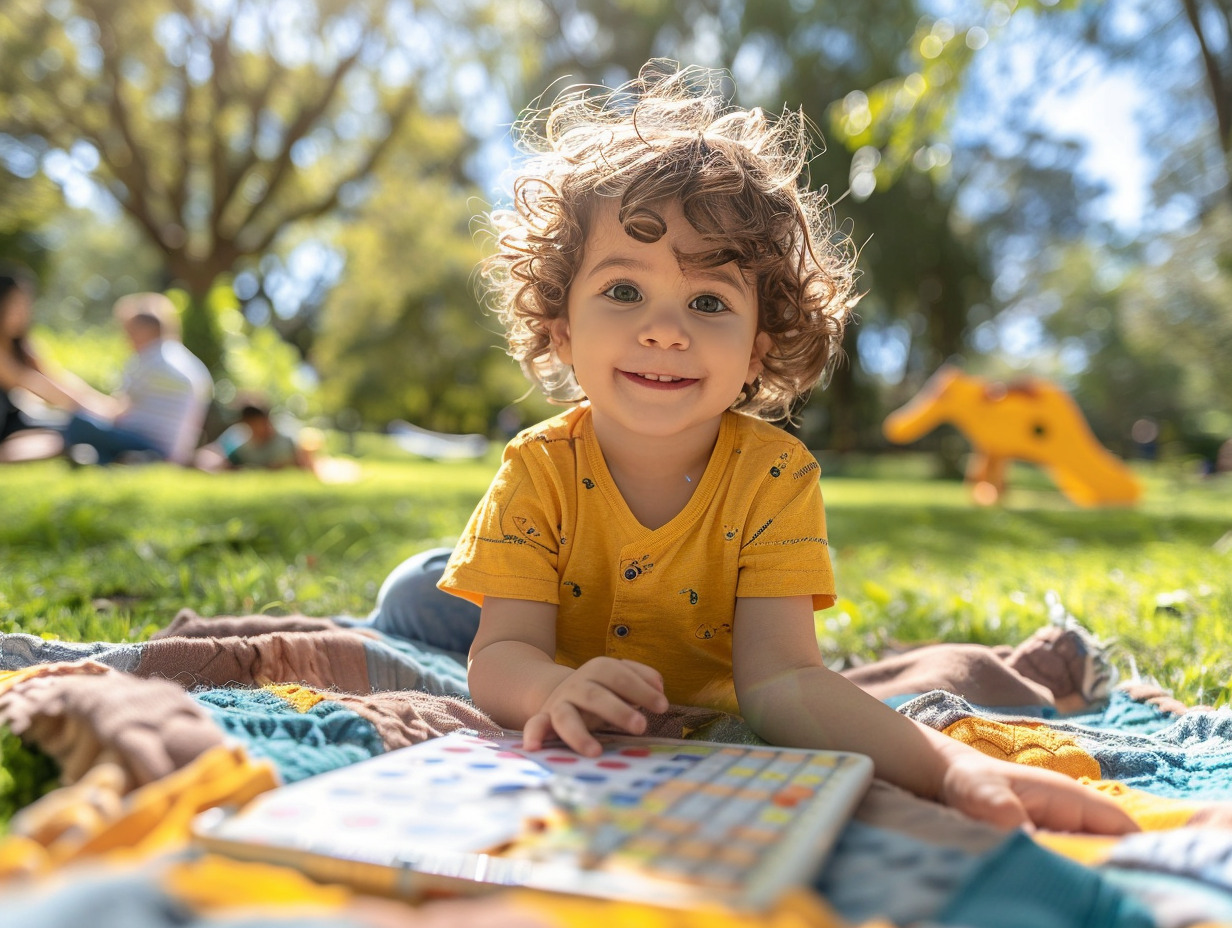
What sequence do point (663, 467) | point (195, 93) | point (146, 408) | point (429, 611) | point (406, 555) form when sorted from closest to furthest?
point (663, 467)
point (429, 611)
point (406, 555)
point (146, 408)
point (195, 93)

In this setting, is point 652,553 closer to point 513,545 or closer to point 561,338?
point 513,545

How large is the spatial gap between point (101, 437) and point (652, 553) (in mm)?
6386

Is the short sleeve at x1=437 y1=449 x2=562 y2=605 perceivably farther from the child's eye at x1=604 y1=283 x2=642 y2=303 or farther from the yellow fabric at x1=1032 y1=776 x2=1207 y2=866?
the yellow fabric at x1=1032 y1=776 x2=1207 y2=866

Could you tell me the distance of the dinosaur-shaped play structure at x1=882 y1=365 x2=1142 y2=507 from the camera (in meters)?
8.68

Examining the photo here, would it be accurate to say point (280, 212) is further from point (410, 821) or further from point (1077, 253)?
point (1077, 253)

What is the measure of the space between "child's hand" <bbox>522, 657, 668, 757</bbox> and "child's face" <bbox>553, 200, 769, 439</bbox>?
20.3 inches

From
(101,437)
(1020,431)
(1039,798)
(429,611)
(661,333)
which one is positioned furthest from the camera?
(1020,431)

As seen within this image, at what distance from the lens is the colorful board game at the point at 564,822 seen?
0.80m

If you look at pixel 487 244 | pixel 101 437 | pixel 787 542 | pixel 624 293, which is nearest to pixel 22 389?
pixel 101 437

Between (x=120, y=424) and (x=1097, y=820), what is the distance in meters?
7.37

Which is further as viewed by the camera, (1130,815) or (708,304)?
(708,304)

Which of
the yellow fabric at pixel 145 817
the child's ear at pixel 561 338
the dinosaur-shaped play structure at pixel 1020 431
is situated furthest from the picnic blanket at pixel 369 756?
the dinosaur-shaped play structure at pixel 1020 431

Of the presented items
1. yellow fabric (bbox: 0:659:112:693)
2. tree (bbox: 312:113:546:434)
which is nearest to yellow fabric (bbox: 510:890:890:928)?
yellow fabric (bbox: 0:659:112:693)

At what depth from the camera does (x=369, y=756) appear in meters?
1.22
